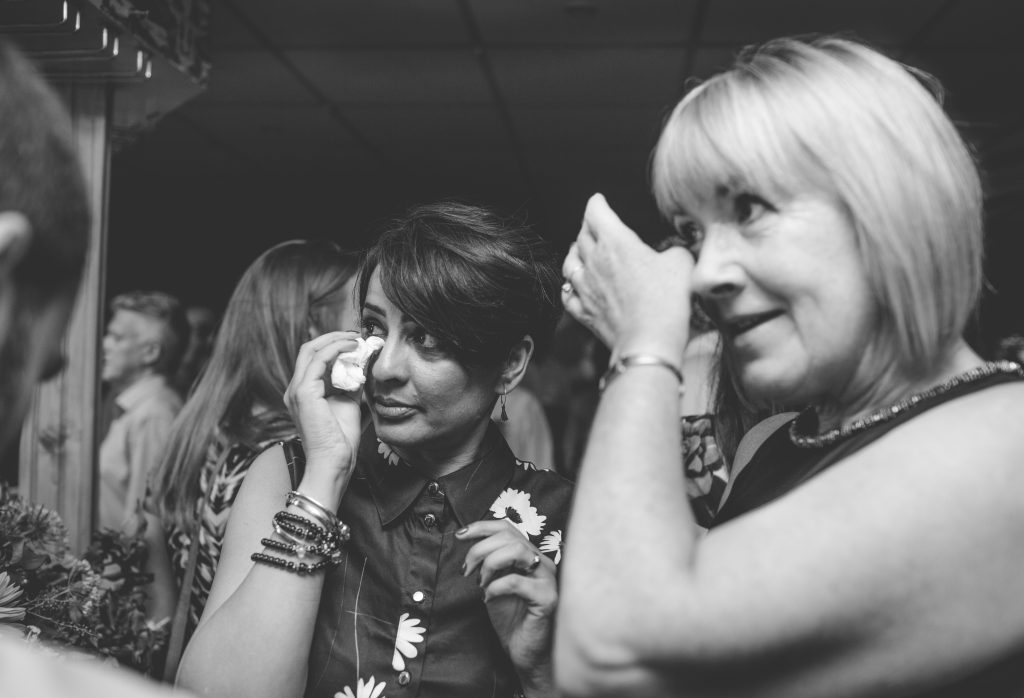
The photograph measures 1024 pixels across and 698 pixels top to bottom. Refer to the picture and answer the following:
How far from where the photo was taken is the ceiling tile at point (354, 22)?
382cm

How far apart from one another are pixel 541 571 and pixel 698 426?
0.87 meters

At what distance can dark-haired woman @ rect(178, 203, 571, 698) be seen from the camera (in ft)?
4.10

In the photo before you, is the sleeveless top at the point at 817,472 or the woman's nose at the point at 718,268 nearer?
the sleeveless top at the point at 817,472

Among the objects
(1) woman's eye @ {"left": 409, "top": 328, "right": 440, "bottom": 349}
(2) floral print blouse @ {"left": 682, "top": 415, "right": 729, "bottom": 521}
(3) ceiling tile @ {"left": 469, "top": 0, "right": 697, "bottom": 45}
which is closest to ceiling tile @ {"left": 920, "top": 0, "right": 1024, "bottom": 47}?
(3) ceiling tile @ {"left": 469, "top": 0, "right": 697, "bottom": 45}

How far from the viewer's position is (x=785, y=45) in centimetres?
104

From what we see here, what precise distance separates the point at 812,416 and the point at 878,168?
0.34 meters

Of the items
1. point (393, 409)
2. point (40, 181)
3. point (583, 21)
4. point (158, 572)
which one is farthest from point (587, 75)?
point (40, 181)

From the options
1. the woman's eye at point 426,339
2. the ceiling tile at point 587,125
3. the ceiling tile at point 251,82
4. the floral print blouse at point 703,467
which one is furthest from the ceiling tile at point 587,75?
the woman's eye at point 426,339

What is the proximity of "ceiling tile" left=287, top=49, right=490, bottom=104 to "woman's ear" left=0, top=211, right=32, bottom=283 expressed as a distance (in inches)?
154

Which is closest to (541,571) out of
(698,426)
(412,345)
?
(412,345)

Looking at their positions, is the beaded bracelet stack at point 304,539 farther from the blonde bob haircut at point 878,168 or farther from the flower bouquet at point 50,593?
the blonde bob haircut at point 878,168

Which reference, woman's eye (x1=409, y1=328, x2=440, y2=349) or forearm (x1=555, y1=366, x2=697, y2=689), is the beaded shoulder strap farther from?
forearm (x1=555, y1=366, x2=697, y2=689)

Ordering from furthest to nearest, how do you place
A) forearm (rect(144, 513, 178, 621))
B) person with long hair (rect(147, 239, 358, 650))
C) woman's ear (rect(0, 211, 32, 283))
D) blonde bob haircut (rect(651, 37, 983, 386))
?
forearm (rect(144, 513, 178, 621))
person with long hair (rect(147, 239, 358, 650))
blonde bob haircut (rect(651, 37, 983, 386))
woman's ear (rect(0, 211, 32, 283))

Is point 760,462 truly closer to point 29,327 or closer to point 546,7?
point 29,327
